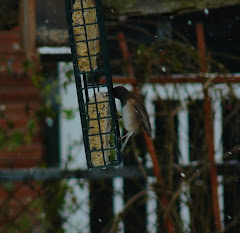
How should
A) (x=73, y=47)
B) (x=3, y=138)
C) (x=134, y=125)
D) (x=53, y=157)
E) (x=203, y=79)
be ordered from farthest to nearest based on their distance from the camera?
(x=53, y=157) → (x=3, y=138) → (x=203, y=79) → (x=134, y=125) → (x=73, y=47)

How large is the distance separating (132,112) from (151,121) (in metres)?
1.15

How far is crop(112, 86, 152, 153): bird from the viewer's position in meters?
2.04

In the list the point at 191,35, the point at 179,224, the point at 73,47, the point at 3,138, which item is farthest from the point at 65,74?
the point at 73,47

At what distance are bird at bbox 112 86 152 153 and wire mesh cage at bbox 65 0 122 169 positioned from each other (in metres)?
0.05

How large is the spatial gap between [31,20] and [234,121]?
122 centimetres

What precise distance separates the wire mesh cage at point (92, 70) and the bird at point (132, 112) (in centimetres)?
5

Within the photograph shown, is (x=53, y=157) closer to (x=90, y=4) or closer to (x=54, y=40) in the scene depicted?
(x=54, y=40)

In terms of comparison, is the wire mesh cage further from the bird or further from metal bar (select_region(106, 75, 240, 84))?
metal bar (select_region(106, 75, 240, 84))

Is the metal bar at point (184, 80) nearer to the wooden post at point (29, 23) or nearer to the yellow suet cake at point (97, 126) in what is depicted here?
the wooden post at point (29, 23)

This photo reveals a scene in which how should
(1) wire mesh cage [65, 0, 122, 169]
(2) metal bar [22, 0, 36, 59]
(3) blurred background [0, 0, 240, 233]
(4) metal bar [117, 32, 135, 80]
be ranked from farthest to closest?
(4) metal bar [117, 32, 135, 80]
(3) blurred background [0, 0, 240, 233]
(2) metal bar [22, 0, 36, 59]
(1) wire mesh cage [65, 0, 122, 169]

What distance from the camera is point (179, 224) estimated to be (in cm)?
Result: 285

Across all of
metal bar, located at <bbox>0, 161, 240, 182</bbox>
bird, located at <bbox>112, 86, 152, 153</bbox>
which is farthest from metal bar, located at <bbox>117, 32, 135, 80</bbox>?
bird, located at <bbox>112, 86, 152, 153</bbox>

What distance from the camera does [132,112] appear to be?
2.12 metres

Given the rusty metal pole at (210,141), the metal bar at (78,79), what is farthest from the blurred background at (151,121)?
the metal bar at (78,79)
